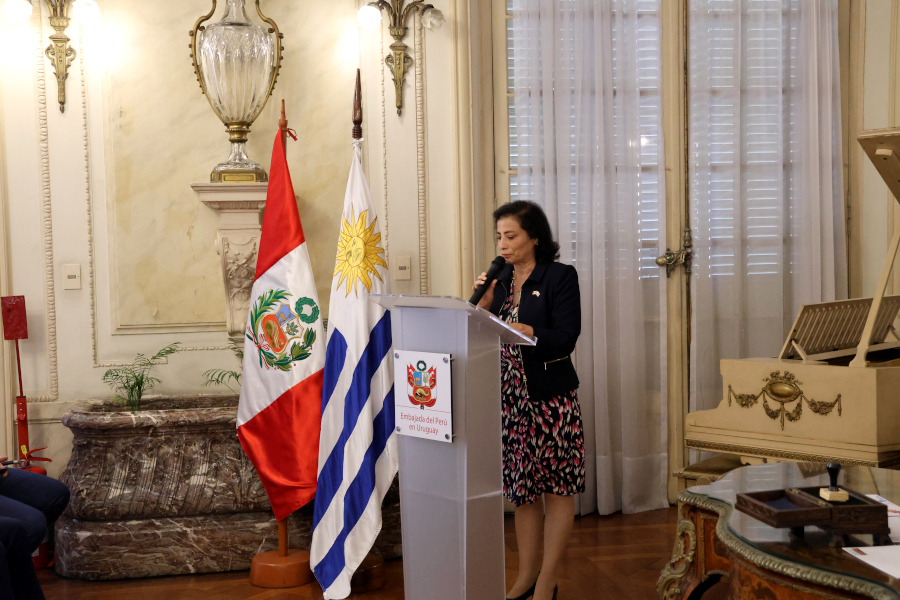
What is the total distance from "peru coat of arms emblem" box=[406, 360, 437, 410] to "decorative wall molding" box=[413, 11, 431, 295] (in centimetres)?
167

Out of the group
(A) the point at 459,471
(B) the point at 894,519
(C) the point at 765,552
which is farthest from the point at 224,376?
(B) the point at 894,519

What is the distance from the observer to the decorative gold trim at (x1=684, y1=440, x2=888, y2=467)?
8.73 feet

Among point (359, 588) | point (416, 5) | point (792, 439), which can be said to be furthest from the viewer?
point (416, 5)

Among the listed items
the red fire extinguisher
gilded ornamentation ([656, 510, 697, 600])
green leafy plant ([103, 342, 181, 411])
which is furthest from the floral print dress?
the red fire extinguisher

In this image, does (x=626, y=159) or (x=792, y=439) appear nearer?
(x=792, y=439)

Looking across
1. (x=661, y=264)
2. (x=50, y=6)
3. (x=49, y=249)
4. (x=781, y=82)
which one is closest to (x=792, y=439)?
(x=661, y=264)

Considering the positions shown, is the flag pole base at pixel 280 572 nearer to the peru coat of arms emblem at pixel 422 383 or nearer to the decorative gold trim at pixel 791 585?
the peru coat of arms emblem at pixel 422 383

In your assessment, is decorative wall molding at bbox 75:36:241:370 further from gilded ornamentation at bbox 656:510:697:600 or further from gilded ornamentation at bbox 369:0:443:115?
gilded ornamentation at bbox 656:510:697:600

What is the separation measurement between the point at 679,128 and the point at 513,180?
93 centimetres

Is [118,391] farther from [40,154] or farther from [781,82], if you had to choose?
[781,82]

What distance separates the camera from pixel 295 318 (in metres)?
3.19

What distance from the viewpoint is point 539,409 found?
278 centimetres

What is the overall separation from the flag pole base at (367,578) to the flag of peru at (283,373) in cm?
36

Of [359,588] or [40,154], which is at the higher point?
[40,154]
